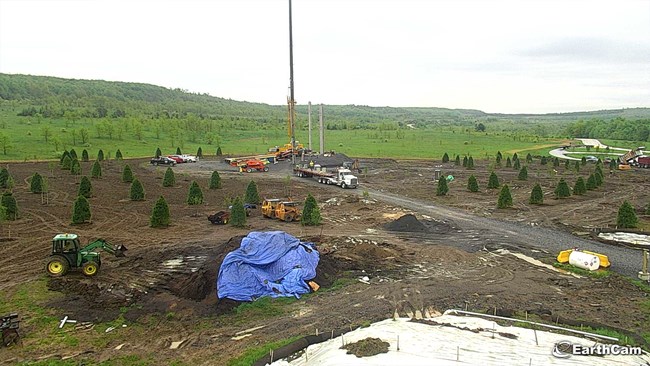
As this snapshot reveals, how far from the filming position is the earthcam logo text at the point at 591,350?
12719 mm

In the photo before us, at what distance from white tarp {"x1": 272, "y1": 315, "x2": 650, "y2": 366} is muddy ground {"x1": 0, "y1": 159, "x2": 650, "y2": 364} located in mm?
2076

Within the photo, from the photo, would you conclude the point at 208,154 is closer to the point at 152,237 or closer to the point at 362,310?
the point at 152,237

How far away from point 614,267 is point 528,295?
6574 millimetres

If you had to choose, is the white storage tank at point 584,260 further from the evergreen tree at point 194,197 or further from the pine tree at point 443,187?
the evergreen tree at point 194,197

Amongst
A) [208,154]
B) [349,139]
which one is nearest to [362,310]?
[208,154]

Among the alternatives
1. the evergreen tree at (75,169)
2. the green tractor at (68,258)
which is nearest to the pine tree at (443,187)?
the green tractor at (68,258)

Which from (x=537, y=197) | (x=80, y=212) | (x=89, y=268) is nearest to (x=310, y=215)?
(x=89, y=268)

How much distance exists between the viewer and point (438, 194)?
144 feet

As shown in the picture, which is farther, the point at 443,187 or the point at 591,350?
the point at 443,187

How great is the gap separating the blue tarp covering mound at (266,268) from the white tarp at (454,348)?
491 centimetres

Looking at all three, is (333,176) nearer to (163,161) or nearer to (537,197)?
(537,197)

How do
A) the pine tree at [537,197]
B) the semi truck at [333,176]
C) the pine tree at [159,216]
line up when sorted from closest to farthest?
1. the pine tree at [159,216]
2. the pine tree at [537,197]
3. the semi truck at [333,176]

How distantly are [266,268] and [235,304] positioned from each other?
2424 millimetres

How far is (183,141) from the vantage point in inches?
3831
